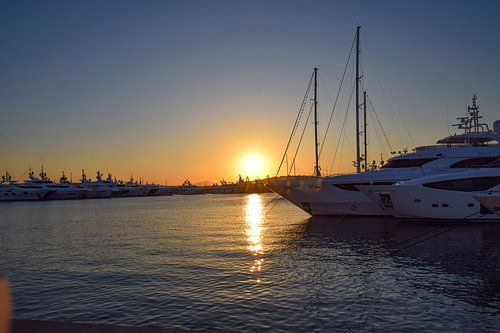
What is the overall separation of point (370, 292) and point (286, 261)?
6391 millimetres

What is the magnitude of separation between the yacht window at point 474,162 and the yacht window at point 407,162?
6.64ft

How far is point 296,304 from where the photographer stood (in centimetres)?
1147

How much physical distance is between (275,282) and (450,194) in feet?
65.6

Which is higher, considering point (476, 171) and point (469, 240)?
point (476, 171)

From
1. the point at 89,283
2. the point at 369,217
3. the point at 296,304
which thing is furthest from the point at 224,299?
the point at 369,217

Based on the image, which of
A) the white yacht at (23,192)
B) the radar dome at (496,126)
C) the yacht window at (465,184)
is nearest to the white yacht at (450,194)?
the yacht window at (465,184)

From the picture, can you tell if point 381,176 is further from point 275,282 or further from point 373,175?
point 275,282

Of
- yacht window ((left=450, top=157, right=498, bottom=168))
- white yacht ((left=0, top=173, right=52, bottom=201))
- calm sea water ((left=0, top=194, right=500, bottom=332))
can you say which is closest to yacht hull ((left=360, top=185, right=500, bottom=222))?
calm sea water ((left=0, top=194, right=500, bottom=332))

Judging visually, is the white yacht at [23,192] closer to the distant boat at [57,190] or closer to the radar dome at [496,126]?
Answer: the distant boat at [57,190]

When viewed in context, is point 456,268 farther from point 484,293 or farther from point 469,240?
point 469,240

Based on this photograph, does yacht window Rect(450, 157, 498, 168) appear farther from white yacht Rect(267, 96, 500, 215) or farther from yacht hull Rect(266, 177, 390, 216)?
yacht hull Rect(266, 177, 390, 216)

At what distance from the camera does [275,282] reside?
14352mm

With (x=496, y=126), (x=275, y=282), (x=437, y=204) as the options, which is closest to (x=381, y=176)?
(x=437, y=204)

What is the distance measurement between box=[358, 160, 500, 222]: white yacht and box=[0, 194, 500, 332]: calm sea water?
277 centimetres
